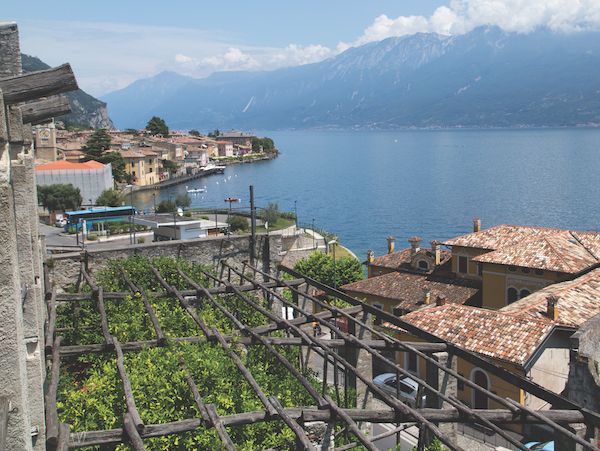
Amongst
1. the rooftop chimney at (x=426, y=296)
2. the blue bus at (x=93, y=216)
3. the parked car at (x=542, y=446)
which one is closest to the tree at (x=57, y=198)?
the blue bus at (x=93, y=216)

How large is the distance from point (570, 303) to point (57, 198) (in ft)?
187

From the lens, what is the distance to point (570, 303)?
20.5 metres

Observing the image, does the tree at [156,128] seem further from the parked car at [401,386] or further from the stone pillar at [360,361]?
the stone pillar at [360,361]

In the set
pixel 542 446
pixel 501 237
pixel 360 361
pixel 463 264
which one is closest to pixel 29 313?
pixel 360 361

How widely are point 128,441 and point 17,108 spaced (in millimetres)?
4310

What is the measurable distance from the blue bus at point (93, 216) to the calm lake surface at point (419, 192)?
2680cm

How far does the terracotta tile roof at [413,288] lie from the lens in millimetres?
28656

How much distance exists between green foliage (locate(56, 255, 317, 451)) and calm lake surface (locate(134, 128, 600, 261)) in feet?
162

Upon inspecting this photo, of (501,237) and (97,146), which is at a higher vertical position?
(97,146)

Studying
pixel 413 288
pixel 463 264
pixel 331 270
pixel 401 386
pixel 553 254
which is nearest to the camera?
pixel 401 386

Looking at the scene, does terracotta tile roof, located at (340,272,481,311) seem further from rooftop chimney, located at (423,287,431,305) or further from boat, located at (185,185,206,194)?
boat, located at (185,185,206,194)

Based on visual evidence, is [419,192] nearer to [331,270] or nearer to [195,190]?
[195,190]

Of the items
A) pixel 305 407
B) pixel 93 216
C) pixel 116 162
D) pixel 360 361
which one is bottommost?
pixel 360 361

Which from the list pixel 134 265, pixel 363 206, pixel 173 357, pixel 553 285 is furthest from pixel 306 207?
pixel 173 357
